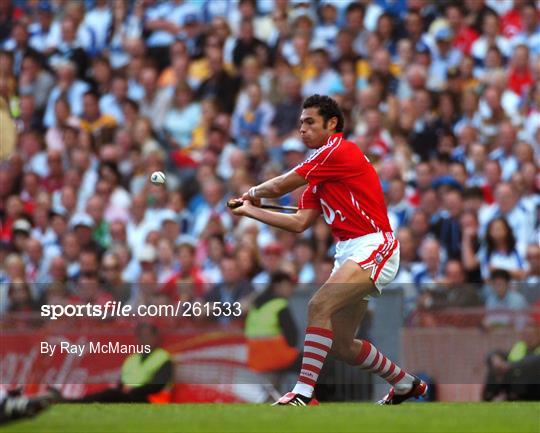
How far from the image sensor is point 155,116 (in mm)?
18406

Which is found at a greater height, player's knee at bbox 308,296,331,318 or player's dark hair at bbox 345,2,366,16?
player's dark hair at bbox 345,2,366,16

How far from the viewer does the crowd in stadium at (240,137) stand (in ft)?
48.2

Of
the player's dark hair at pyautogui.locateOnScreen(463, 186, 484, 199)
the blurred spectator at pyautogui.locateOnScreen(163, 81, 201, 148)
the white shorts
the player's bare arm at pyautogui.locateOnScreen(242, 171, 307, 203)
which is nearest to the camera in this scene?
the white shorts

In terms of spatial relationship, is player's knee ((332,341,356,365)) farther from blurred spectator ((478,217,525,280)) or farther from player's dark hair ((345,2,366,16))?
player's dark hair ((345,2,366,16))

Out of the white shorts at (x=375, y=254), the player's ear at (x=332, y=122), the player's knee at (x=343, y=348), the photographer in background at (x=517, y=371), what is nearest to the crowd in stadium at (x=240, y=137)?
the photographer in background at (x=517, y=371)

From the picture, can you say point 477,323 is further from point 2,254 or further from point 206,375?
point 2,254

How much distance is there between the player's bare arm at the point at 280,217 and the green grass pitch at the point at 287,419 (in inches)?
53.7

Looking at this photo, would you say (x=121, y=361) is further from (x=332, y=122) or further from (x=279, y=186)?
(x=332, y=122)

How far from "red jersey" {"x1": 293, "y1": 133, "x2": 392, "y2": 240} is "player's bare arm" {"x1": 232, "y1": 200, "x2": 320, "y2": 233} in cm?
21

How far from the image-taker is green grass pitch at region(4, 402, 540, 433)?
812cm

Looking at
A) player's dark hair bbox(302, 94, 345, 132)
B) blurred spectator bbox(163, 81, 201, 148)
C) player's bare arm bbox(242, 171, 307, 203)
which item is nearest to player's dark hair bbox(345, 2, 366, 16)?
blurred spectator bbox(163, 81, 201, 148)

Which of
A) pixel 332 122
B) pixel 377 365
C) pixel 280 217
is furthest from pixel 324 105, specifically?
pixel 377 365

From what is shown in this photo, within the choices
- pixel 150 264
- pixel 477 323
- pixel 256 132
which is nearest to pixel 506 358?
pixel 477 323

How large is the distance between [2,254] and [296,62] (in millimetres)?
4467
